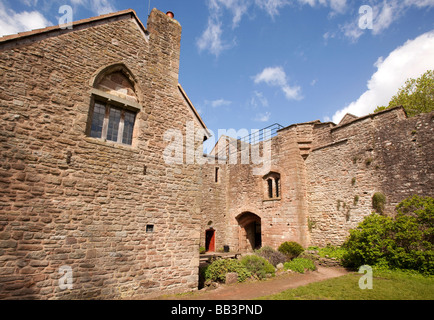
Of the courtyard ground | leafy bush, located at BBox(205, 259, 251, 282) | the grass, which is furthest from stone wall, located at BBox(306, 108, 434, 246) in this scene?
leafy bush, located at BBox(205, 259, 251, 282)

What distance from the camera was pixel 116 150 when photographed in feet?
22.2

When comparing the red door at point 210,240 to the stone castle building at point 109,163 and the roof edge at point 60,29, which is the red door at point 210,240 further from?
the roof edge at point 60,29

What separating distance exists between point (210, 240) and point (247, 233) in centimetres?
313

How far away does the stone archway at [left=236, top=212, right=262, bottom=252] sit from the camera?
18219 mm

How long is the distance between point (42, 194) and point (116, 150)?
212cm

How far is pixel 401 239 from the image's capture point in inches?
344

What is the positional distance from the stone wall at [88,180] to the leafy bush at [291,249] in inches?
267

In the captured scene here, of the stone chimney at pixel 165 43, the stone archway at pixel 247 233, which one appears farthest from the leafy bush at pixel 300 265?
the stone chimney at pixel 165 43

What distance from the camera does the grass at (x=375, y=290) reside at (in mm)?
5906

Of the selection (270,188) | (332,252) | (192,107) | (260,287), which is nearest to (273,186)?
(270,188)

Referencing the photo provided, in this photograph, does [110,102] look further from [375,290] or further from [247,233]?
[247,233]

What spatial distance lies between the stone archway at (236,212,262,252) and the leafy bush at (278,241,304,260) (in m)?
5.14

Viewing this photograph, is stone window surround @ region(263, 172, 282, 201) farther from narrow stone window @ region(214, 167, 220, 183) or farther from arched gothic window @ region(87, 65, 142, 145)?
arched gothic window @ region(87, 65, 142, 145)

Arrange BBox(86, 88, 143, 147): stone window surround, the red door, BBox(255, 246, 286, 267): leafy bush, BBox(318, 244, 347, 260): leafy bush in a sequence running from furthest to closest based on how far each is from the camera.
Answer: the red door, BBox(255, 246, 286, 267): leafy bush, BBox(318, 244, 347, 260): leafy bush, BBox(86, 88, 143, 147): stone window surround
